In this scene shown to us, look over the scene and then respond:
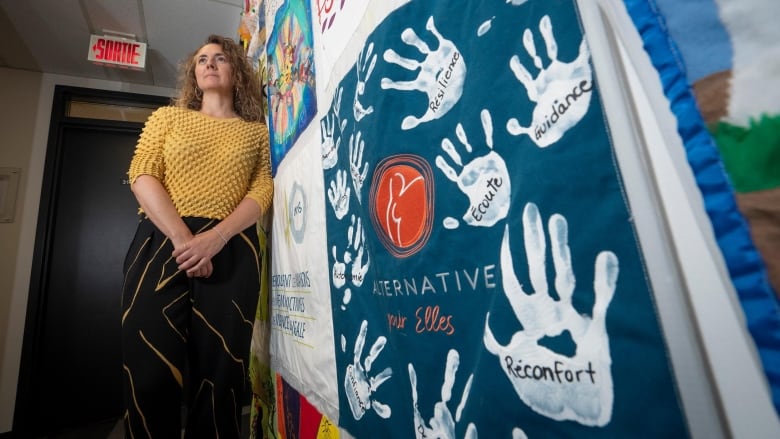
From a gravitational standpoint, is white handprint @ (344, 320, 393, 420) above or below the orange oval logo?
below

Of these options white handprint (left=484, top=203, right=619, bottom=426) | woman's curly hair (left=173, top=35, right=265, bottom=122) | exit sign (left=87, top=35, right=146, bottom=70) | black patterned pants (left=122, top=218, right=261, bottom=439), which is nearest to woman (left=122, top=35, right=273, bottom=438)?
black patterned pants (left=122, top=218, right=261, bottom=439)

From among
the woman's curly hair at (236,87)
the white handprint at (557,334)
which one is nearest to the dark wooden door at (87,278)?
the woman's curly hair at (236,87)

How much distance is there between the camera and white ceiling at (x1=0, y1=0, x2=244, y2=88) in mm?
1944

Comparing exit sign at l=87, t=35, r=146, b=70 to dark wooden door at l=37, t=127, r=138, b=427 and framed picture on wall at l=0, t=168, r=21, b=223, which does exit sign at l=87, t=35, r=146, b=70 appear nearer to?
dark wooden door at l=37, t=127, r=138, b=427

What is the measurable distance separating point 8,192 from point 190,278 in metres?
2.43

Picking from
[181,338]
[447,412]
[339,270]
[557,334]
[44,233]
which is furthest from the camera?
[44,233]

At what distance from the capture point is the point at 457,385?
0.38m

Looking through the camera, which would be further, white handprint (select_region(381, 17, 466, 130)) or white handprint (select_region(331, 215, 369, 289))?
white handprint (select_region(331, 215, 369, 289))

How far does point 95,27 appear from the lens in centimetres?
209

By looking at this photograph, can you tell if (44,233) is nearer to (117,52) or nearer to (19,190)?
(19,190)

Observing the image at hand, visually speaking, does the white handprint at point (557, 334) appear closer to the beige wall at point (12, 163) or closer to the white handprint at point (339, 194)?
the white handprint at point (339, 194)

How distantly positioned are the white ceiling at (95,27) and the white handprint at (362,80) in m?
1.94

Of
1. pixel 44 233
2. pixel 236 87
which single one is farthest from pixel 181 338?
pixel 44 233

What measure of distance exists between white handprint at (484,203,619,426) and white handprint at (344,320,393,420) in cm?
25
